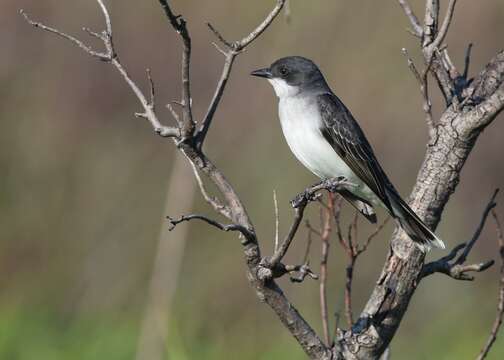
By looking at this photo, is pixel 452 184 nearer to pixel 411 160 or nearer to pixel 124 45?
pixel 411 160

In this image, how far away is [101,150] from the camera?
360 inches

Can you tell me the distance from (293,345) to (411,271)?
310 centimetres

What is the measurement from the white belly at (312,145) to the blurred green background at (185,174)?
2.71 feet

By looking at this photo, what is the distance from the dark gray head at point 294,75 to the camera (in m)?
5.68

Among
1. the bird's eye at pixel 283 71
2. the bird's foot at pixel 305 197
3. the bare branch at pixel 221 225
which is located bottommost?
the bird's foot at pixel 305 197

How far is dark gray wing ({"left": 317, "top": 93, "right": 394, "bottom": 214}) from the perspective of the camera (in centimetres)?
525

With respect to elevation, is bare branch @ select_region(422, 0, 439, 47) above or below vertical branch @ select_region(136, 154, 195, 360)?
above

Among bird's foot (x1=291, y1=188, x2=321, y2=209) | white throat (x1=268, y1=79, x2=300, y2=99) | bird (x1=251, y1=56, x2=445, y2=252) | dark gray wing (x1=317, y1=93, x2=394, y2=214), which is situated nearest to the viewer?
bird's foot (x1=291, y1=188, x2=321, y2=209)

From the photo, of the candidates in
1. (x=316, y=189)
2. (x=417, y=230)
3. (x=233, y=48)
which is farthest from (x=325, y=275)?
(x=233, y=48)

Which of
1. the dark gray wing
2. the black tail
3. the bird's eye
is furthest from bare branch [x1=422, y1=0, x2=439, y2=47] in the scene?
the bird's eye

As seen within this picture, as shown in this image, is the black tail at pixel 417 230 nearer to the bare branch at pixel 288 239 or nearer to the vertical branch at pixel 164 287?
the bare branch at pixel 288 239

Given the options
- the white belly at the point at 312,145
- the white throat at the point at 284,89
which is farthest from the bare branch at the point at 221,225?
the white throat at the point at 284,89

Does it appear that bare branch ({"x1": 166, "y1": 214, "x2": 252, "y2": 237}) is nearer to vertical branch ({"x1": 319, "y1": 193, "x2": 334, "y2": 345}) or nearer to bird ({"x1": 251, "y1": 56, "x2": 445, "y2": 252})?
vertical branch ({"x1": 319, "y1": 193, "x2": 334, "y2": 345})

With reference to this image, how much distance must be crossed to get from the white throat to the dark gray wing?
200mm
